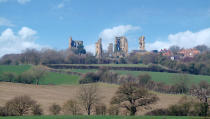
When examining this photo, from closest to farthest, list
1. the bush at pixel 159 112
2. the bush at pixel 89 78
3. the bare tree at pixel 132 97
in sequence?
1. the bare tree at pixel 132 97
2. the bush at pixel 159 112
3. the bush at pixel 89 78

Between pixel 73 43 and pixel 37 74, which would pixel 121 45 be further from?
pixel 37 74

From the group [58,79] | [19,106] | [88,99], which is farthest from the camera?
[58,79]

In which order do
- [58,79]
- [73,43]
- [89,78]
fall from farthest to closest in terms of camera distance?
1. [73,43]
2. [58,79]
3. [89,78]

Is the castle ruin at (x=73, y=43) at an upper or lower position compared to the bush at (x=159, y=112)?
upper

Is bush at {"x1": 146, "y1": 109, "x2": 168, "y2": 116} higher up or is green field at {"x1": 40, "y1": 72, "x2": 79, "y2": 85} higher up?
green field at {"x1": 40, "y1": 72, "x2": 79, "y2": 85}

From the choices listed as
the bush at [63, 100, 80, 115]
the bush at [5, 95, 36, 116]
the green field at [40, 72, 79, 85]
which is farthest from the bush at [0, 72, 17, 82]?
the bush at [63, 100, 80, 115]

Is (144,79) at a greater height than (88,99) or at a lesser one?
greater

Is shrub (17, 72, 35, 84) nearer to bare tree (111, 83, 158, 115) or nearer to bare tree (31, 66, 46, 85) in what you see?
bare tree (31, 66, 46, 85)

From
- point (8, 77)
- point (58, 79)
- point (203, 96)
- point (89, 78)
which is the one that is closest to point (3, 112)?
point (203, 96)

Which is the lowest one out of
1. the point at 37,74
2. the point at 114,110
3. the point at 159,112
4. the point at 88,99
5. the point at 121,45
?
the point at 159,112

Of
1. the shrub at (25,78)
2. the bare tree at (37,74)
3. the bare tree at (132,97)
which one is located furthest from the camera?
the bare tree at (37,74)

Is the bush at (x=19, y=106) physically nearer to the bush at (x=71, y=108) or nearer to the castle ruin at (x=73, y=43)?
the bush at (x=71, y=108)

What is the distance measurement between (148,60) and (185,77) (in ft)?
118

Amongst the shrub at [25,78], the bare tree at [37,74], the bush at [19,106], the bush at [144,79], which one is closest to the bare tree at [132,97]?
the bush at [19,106]
